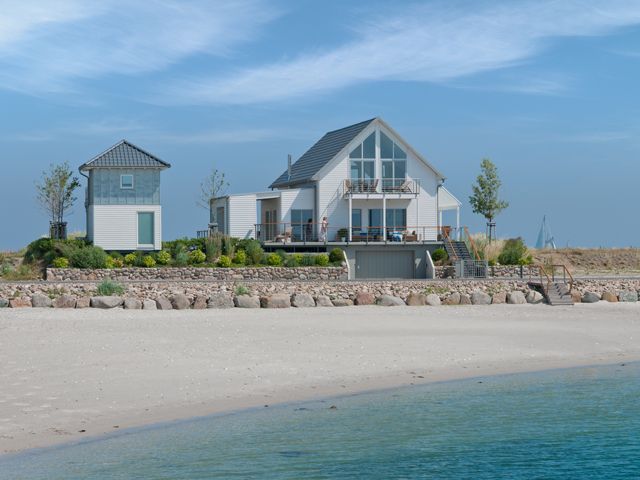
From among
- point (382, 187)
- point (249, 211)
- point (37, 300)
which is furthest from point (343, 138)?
point (37, 300)

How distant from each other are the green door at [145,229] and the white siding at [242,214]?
14.2ft

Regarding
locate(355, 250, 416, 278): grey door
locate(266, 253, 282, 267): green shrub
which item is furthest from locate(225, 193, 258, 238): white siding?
locate(355, 250, 416, 278): grey door

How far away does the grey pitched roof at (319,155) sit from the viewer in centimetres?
5119

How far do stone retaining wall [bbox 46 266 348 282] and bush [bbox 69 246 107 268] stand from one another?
53 cm

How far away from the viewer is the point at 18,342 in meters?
21.8

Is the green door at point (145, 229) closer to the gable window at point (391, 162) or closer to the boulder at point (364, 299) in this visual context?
the gable window at point (391, 162)

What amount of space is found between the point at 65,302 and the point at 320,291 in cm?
1012

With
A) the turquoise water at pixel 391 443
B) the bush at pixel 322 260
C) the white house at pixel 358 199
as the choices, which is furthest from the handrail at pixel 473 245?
the turquoise water at pixel 391 443

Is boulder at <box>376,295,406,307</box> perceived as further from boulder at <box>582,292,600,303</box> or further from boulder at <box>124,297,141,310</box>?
boulder at <box>124,297,141,310</box>

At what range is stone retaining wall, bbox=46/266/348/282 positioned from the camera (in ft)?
137

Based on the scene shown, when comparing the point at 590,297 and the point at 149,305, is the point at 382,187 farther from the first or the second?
the point at 149,305

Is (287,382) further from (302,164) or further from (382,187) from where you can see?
(302,164)

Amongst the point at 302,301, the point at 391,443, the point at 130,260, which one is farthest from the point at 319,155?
the point at 391,443

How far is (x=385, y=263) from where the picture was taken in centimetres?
4831
